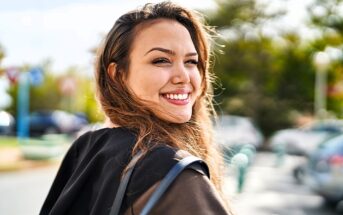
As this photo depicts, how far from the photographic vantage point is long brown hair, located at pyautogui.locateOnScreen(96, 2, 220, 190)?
1.58m

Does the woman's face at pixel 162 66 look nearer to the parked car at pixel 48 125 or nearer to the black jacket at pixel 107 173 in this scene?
the black jacket at pixel 107 173

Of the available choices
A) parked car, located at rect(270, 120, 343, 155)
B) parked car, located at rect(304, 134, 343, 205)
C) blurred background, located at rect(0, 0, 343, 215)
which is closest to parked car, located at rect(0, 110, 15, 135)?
blurred background, located at rect(0, 0, 343, 215)

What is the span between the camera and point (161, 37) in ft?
5.33

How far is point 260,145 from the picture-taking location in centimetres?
2523

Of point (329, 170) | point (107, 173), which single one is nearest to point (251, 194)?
point (329, 170)

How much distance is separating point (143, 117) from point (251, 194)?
8.93 m

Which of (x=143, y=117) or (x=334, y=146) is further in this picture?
(x=334, y=146)

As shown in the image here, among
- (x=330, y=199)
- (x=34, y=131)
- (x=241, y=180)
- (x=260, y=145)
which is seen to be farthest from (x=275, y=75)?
(x=241, y=180)

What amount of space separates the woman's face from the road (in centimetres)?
471

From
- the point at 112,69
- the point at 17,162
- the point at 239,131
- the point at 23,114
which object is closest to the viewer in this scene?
the point at 112,69

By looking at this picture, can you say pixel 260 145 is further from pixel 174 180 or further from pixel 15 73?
pixel 174 180

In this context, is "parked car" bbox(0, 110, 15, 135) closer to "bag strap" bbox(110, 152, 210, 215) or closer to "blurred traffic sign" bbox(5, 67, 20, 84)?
"blurred traffic sign" bbox(5, 67, 20, 84)

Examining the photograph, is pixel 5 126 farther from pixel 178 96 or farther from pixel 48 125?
pixel 178 96

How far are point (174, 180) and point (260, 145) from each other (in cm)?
2438
